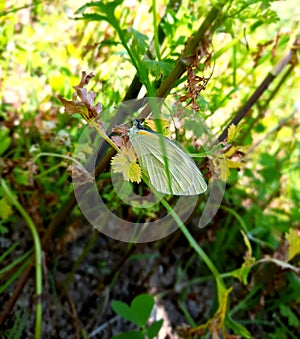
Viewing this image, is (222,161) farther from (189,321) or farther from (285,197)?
(285,197)

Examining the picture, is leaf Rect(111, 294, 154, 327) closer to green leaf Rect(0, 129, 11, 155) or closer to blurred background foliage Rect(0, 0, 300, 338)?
blurred background foliage Rect(0, 0, 300, 338)

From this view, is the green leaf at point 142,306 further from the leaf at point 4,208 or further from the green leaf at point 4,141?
the green leaf at point 4,141

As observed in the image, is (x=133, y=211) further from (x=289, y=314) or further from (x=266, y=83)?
(x=289, y=314)

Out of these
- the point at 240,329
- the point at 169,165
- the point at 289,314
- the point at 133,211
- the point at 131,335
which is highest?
the point at 169,165

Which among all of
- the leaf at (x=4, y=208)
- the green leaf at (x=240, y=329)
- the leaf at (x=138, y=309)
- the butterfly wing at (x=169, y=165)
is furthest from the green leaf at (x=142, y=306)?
the butterfly wing at (x=169, y=165)

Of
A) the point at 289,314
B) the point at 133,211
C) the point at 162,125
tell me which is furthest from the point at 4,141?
the point at 289,314
